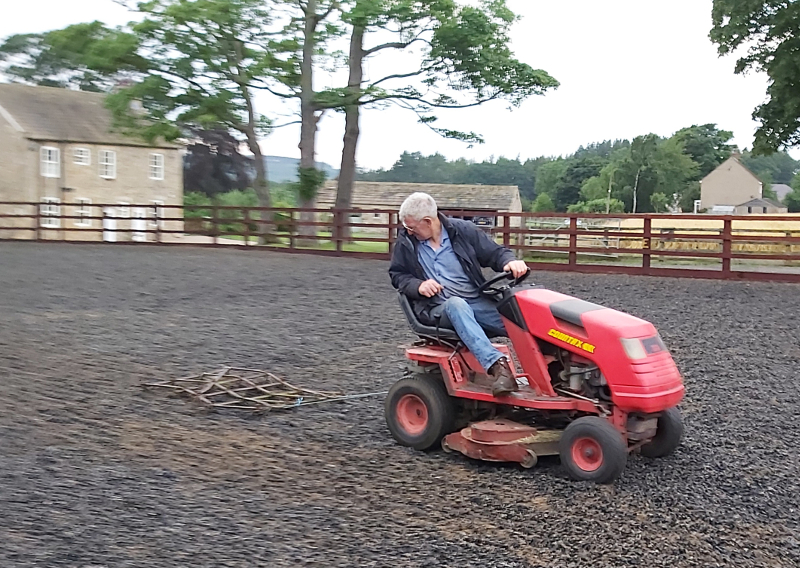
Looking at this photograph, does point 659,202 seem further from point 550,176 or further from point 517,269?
point 517,269

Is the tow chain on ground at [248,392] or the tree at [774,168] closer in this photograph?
the tow chain on ground at [248,392]

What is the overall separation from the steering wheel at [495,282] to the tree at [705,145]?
32.2m

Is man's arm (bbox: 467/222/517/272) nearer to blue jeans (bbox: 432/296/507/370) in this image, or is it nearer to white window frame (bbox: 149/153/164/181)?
blue jeans (bbox: 432/296/507/370)

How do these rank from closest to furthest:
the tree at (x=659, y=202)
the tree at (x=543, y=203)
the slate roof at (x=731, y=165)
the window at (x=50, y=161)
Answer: the tree at (x=543, y=203) < the tree at (x=659, y=202) < the window at (x=50, y=161) < the slate roof at (x=731, y=165)

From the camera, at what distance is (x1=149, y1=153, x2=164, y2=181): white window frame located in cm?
4144

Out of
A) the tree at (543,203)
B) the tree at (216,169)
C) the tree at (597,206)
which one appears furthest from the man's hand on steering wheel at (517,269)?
the tree at (216,169)

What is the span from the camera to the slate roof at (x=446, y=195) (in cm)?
3625

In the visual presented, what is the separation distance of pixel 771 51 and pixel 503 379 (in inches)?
958

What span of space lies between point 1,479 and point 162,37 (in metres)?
23.6

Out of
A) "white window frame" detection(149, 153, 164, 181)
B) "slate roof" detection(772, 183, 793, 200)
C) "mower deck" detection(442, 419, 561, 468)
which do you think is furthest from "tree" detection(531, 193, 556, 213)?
"slate roof" detection(772, 183, 793, 200)

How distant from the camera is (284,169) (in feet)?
87.6

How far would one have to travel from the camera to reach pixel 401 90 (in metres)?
25.8

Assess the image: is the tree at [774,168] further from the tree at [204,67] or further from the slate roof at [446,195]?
A: the tree at [204,67]

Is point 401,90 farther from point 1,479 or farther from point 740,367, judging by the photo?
point 1,479
